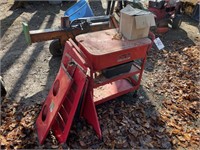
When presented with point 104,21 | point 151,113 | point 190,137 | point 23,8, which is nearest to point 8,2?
point 23,8

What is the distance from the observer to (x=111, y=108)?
2.87 metres

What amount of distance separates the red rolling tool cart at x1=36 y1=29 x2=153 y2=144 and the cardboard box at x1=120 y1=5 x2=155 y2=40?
0.29 ft

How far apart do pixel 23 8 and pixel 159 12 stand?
3946 mm

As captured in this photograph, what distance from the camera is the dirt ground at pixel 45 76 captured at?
246 centimetres

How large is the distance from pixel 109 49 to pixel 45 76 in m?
1.62

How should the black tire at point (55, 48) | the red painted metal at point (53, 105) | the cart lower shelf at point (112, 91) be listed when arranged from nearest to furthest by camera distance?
the red painted metal at point (53, 105) < the cart lower shelf at point (112, 91) < the black tire at point (55, 48)

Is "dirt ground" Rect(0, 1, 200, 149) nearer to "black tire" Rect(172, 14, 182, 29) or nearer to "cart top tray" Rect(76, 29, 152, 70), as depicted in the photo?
"black tire" Rect(172, 14, 182, 29)

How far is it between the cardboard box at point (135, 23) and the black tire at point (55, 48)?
5.05 feet

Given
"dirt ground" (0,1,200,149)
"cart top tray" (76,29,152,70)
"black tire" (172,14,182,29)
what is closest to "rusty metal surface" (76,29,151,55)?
"cart top tray" (76,29,152,70)

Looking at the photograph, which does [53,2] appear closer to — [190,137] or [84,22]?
[84,22]

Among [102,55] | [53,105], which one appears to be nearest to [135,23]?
[102,55]

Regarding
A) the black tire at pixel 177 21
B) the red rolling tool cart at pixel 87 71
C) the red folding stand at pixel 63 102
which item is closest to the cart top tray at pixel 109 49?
the red rolling tool cart at pixel 87 71

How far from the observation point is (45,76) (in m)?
3.48

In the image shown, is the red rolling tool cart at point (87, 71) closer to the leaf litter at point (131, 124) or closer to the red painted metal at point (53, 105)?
the red painted metal at point (53, 105)
